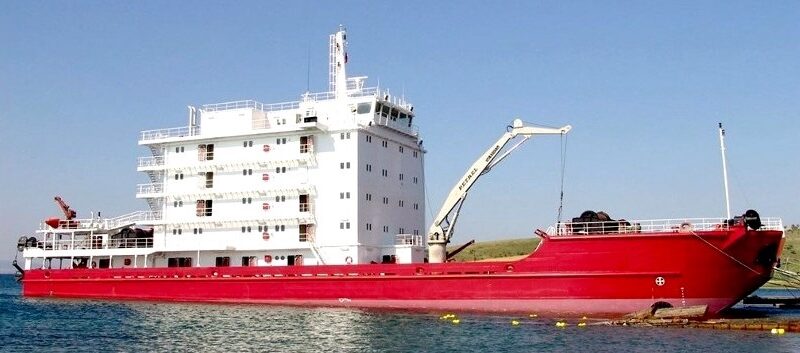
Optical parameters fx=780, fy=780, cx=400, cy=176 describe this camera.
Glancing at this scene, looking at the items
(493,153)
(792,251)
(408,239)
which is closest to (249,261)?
(408,239)

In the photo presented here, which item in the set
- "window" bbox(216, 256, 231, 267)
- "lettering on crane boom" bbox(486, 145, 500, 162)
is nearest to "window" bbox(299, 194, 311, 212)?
"window" bbox(216, 256, 231, 267)

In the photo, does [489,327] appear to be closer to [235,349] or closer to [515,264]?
[515,264]

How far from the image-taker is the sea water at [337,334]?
71.8ft

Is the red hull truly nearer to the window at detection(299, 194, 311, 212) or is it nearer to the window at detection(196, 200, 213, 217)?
the window at detection(299, 194, 311, 212)

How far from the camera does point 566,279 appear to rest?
28.3 meters

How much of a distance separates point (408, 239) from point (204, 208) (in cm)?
975

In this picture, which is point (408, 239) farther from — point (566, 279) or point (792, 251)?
point (792, 251)

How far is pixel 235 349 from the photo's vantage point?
859 inches

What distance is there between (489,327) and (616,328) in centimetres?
406

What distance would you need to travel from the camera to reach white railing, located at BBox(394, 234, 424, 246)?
33938 mm

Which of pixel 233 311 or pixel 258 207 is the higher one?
pixel 258 207

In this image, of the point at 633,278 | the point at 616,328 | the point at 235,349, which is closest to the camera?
the point at 235,349

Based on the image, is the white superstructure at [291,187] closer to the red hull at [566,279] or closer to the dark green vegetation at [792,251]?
the red hull at [566,279]

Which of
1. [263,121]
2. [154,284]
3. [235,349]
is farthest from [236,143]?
[235,349]
